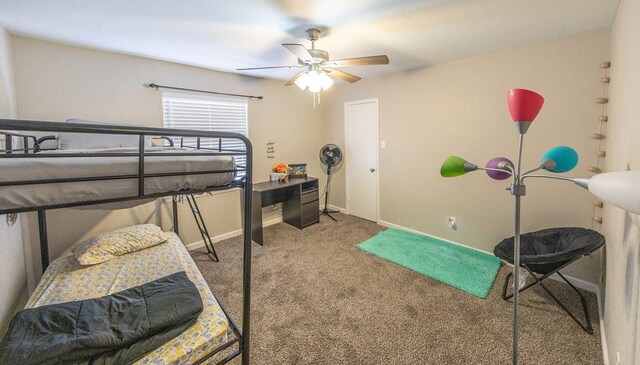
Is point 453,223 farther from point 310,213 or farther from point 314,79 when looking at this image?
point 314,79

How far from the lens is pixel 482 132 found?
292 centimetres

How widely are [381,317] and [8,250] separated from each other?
2.76 metres

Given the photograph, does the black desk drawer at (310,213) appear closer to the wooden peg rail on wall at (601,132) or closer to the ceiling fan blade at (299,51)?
the ceiling fan blade at (299,51)

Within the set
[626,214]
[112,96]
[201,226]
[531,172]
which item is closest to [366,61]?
[531,172]

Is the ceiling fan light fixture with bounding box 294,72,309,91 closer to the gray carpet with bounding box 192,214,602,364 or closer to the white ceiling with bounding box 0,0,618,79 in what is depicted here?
the white ceiling with bounding box 0,0,618,79

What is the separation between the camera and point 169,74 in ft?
9.88

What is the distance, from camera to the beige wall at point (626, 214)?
1.06m

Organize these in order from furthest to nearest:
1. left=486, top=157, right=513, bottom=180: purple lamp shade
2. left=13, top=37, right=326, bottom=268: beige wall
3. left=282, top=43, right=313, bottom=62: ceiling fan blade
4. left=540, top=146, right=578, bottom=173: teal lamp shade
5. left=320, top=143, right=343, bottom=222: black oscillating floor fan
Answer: left=320, top=143, right=343, bottom=222: black oscillating floor fan
left=13, top=37, right=326, bottom=268: beige wall
left=282, top=43, right=313, bottom=62: ceiling fan blade
left=486, top=157, right=513, bottom=180: purple lamp shade
left=540, top=146, right=578, bottom=173: teal lamp shade

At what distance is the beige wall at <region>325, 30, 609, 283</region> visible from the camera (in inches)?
91.5

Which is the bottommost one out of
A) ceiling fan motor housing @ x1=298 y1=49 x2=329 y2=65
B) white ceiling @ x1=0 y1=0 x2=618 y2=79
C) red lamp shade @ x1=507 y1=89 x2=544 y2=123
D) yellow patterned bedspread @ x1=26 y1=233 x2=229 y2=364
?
yellow patterned bedspread @ x1=26 y1=233 x2=229 y2=364

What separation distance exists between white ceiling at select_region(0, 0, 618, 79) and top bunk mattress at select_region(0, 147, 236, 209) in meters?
1.29

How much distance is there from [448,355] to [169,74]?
12.3 ft

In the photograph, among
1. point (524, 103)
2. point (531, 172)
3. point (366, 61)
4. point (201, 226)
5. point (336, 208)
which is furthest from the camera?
point (336, 208)

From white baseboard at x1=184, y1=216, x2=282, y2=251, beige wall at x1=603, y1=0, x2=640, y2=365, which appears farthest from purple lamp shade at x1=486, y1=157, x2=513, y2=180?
white baseboard at x1=184, y1=216, x2=282, y2=251
